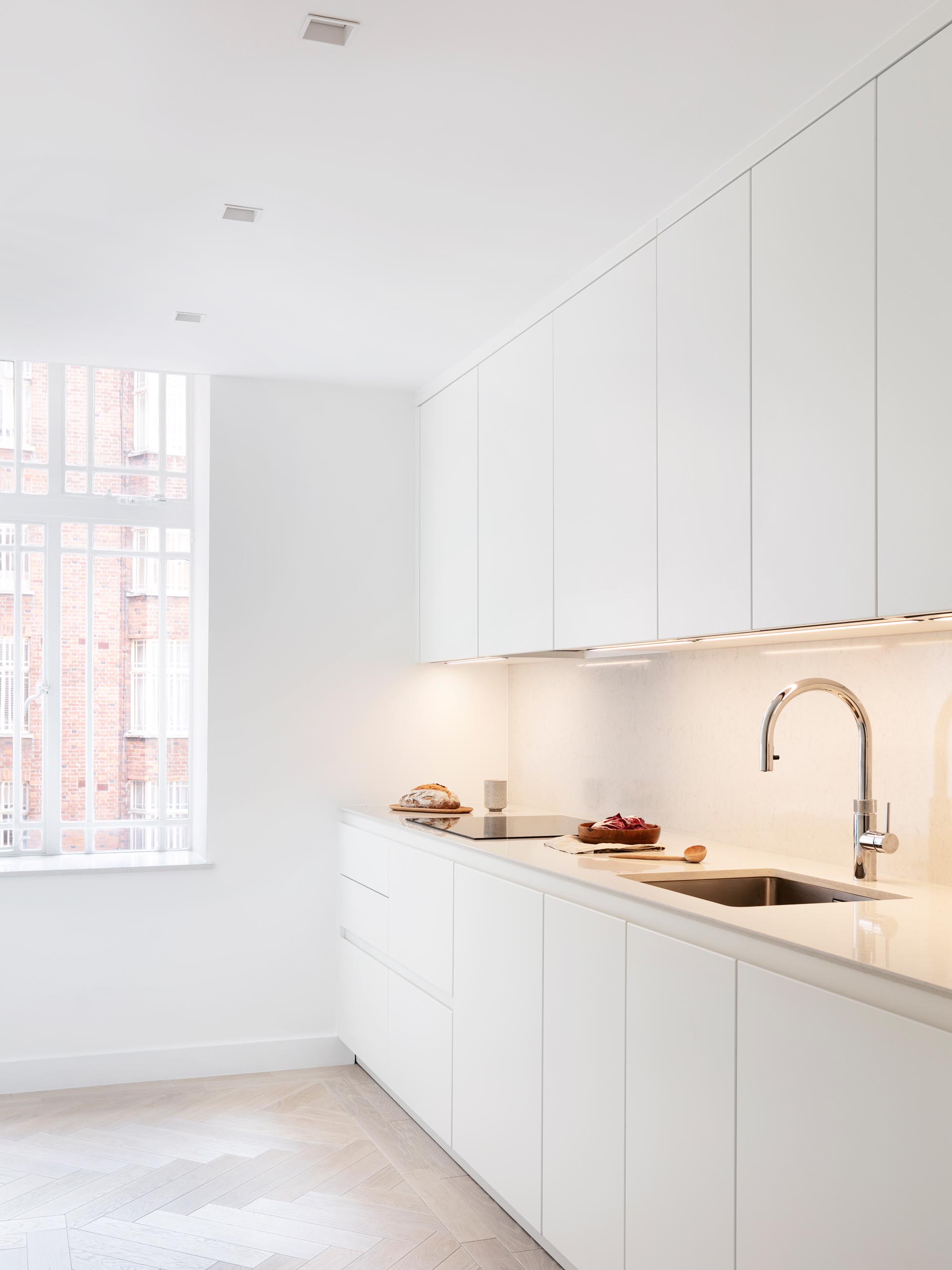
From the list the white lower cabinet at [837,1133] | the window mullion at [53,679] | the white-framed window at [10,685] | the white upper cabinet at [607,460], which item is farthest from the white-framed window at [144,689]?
the white lower cabinet at [837,1133]

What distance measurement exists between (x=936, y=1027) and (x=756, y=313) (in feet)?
4.65

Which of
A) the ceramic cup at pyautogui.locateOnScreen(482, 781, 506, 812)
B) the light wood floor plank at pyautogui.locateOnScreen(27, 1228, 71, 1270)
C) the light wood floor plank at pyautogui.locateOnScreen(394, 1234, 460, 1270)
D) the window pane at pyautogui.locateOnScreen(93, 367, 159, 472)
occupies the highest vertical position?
the window pane at pyautogui.locateOnScreen(93, 367, 159, 472)

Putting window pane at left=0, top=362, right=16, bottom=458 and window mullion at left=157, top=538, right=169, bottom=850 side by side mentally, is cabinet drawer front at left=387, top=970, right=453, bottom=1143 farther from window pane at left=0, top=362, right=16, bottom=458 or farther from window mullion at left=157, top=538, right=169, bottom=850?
A: window pane at left=0, top=362, right=16, bottom=458

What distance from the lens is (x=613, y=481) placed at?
294cm

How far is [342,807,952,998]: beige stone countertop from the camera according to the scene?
1667 mm

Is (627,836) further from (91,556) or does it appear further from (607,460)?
(91,556)

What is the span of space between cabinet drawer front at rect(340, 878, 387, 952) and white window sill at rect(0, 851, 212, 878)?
50 cm

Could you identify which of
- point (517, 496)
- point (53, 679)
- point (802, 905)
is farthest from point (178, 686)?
point (802, 905)

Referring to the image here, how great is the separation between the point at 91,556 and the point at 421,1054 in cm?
221

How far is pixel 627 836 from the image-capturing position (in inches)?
117

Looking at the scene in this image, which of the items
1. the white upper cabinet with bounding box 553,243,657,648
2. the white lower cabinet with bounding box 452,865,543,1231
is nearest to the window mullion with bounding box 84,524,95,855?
the white lower cabinet with bounding box 452,865,543,1231

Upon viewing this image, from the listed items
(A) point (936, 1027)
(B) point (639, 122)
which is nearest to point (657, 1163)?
(A) point (936, 1027)

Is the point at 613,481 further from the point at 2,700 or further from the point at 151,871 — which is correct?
the point at 2,700

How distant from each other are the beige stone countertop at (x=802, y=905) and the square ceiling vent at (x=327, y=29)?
1.63 meters
